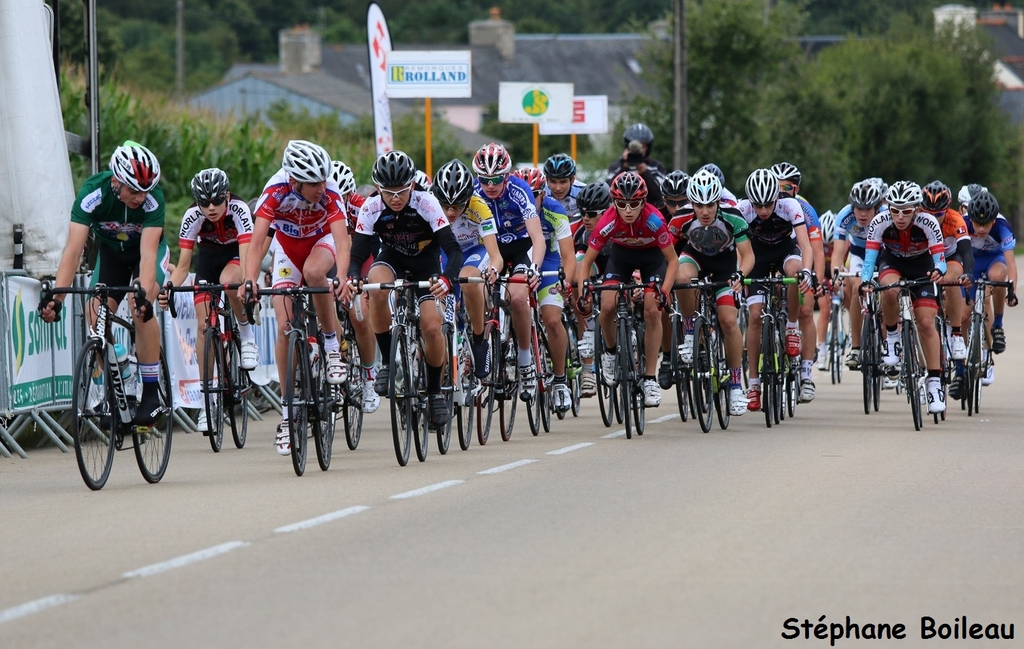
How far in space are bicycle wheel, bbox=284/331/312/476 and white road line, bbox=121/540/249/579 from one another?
2545mm

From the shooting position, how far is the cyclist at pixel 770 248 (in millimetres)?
14852

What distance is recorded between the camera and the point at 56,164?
48.5ft

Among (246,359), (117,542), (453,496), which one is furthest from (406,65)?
(117,542)

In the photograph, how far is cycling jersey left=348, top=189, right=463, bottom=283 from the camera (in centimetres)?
1162

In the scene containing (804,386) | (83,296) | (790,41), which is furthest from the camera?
(790,41)

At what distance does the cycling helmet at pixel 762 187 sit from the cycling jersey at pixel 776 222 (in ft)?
1.08

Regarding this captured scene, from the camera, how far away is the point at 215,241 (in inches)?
539

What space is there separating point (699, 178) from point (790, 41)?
30.5 metres

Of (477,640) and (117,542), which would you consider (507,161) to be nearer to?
(117,542)

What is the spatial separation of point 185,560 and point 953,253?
10366mm

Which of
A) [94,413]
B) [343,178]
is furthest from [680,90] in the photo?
[94,413]

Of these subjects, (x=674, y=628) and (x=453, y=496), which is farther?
(x=453, y=496)

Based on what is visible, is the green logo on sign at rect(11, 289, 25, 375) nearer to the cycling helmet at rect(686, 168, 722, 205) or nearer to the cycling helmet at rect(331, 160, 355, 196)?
the cycling helmet at rect(331, 160, 355, 196)

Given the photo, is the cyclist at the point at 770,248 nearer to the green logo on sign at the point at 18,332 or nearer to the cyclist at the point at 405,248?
the cyclist at the point at 405,248
